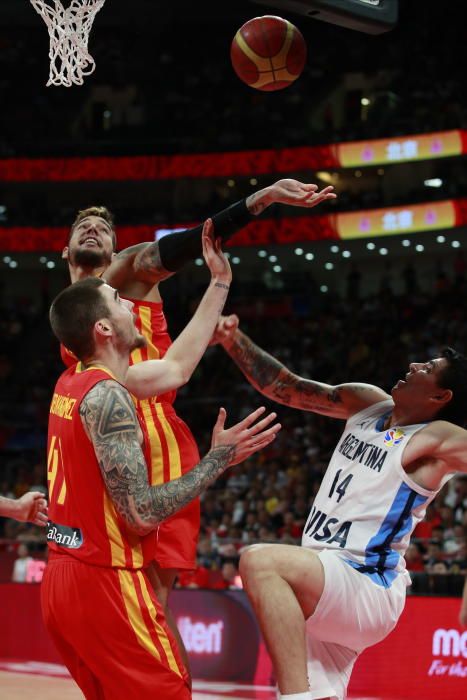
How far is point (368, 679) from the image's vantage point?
859 cm

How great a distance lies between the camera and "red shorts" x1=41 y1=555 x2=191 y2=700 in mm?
3297

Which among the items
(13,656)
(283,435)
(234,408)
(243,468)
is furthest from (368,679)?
(234,408)

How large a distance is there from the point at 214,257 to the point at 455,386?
127 cm

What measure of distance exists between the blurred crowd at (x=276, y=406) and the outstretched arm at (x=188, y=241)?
6114 mm

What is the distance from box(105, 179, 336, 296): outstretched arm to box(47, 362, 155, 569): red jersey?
1.27 meters

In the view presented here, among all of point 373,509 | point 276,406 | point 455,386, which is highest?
point 276,406

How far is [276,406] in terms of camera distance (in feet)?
63.7

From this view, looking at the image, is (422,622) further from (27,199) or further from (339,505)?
(27,199)

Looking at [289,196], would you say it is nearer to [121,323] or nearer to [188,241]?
[188,241]

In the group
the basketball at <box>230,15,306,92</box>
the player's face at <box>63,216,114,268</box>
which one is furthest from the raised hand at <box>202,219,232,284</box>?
the basketball at <box>230,15,306,92</box>

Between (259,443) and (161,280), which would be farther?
Answer: (161,280)

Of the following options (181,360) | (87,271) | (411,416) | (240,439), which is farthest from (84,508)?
(411,416)

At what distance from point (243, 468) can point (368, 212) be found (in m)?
8.96

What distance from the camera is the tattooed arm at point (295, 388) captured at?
504cm
